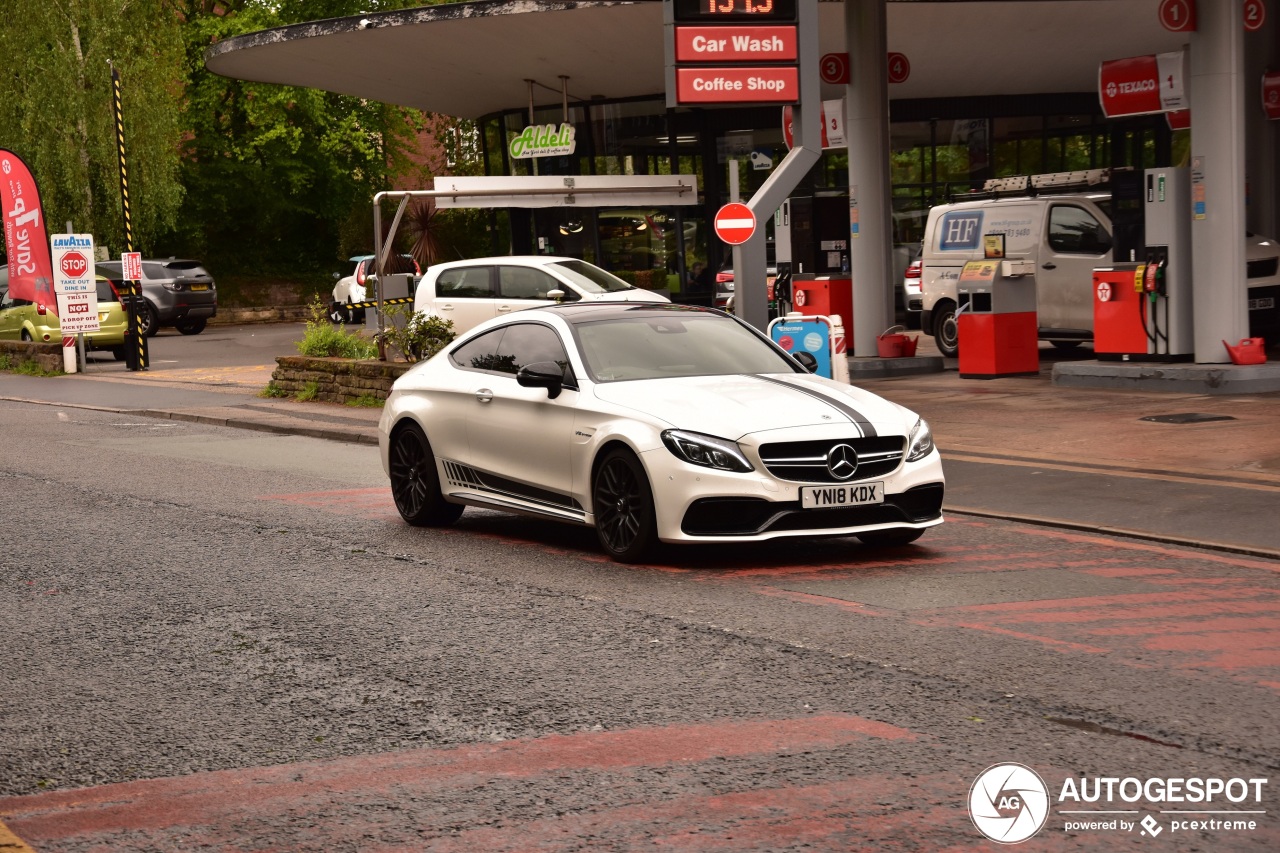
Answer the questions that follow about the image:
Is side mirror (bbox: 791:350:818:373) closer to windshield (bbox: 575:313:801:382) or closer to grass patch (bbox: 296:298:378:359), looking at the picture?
A: windshield (bbox: 575:313:801:382)

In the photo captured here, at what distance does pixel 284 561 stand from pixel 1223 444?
7.65 m

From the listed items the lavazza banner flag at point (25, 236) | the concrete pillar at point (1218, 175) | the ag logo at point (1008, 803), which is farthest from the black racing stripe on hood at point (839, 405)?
the lavazza banner flag at point (25, 236)

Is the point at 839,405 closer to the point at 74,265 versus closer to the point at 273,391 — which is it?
the point at 273,391

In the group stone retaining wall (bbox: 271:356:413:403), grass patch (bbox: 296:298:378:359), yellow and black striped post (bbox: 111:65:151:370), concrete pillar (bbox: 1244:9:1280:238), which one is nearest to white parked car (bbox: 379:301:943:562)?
stone retaining wall (bbox: 271:356:413:403)

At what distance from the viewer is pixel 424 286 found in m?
25.1

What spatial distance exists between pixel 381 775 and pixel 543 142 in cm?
3238

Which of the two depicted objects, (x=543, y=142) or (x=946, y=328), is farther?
(x=543, y=142)

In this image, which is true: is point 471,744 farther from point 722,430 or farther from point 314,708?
point 722,430

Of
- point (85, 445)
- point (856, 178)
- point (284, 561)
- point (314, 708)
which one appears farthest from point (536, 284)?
point (314, 708)

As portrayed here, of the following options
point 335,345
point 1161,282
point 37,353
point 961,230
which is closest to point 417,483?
point 1161,282

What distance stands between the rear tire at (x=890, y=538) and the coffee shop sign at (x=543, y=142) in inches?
1061

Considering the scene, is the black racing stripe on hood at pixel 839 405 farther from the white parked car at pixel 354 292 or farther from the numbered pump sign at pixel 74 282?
the white parked car at pixel 354 292

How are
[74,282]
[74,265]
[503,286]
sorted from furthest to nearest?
[74,282] → [74,265] → [503,286]

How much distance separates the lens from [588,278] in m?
24.2
